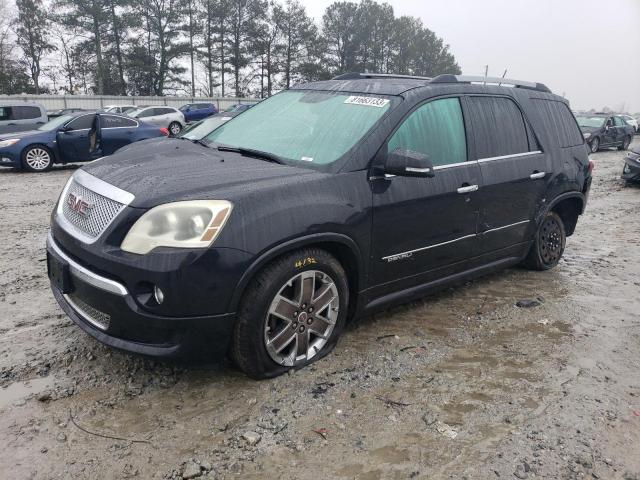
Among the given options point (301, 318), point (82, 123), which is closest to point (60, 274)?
point (301, 318)

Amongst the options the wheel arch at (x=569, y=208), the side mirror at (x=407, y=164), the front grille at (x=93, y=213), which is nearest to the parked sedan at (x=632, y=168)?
the wheel arch at (x=569, y=208)

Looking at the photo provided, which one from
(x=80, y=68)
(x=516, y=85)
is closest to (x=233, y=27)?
(x=80, y=68)

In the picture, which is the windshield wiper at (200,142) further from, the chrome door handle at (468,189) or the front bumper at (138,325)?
the chrome door handle at (468,189)

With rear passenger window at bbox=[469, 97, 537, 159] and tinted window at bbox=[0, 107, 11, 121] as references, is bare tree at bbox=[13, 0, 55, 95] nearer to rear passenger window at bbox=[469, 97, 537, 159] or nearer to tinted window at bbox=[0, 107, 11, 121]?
tinted window at bbox=[0, 107, 11, 121]

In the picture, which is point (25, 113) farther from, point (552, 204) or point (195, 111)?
point (195, 111)

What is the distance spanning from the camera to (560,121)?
5188mm

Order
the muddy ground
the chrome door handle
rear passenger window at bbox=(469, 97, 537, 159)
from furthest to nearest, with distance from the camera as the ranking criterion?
rear passenger window at bbox=(469, 97, 537, 159), the chrome door handle, the muddy ground

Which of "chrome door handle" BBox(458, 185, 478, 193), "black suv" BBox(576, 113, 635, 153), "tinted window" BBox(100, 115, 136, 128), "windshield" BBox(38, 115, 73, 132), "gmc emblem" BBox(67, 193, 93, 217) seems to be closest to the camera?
"gmc emblem" BBox(67, 193, 93, 217)

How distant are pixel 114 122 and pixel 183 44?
133ft

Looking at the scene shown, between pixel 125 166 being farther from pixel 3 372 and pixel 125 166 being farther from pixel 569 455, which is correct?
pixel 569 455

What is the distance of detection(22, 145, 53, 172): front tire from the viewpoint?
479 inches

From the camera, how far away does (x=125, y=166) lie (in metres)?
3.35

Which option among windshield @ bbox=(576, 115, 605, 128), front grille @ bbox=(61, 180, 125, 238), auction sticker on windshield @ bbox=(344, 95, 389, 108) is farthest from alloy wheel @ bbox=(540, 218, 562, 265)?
windshield @ bbox=(576, 115, 605, 128)

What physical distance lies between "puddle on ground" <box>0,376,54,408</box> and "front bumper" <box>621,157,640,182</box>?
12494mm
